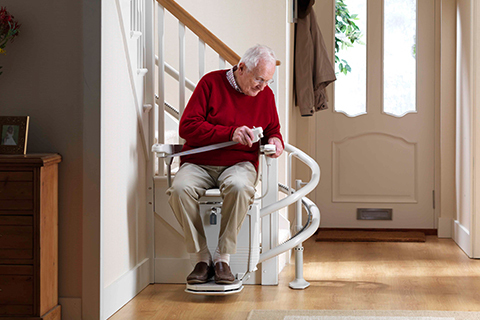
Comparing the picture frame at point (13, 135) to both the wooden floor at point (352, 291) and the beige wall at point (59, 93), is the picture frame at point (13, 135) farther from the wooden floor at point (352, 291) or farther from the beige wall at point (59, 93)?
the wooden floor at point (352, 291)

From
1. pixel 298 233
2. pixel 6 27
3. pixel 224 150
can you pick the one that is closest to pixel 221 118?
pixel 224 150

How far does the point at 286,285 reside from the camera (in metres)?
2.76

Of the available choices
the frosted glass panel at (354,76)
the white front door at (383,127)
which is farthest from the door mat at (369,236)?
the frosted glass panel at (354,76)

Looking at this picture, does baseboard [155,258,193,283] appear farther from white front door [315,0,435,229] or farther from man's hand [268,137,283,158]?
white front door [315,0,435,229]

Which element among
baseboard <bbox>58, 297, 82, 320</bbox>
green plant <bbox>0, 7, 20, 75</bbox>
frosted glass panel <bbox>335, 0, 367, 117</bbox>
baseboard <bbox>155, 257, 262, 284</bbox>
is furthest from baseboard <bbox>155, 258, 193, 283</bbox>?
frosted glass panel <bbox>335, 0, 367, 117</bbox>

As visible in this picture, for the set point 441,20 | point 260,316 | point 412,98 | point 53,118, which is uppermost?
point 441,20

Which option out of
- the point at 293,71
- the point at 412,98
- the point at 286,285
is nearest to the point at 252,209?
the point at 286,285

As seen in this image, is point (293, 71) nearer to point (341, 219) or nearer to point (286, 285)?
point (341, 219)

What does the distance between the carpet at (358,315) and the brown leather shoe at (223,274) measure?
0.19 metres

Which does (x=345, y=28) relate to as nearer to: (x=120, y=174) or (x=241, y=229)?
(x=241, y=229)

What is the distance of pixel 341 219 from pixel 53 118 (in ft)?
9.12

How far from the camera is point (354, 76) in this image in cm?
436

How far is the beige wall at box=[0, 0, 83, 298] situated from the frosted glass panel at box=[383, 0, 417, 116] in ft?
9.26

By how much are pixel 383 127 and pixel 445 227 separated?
884mm
